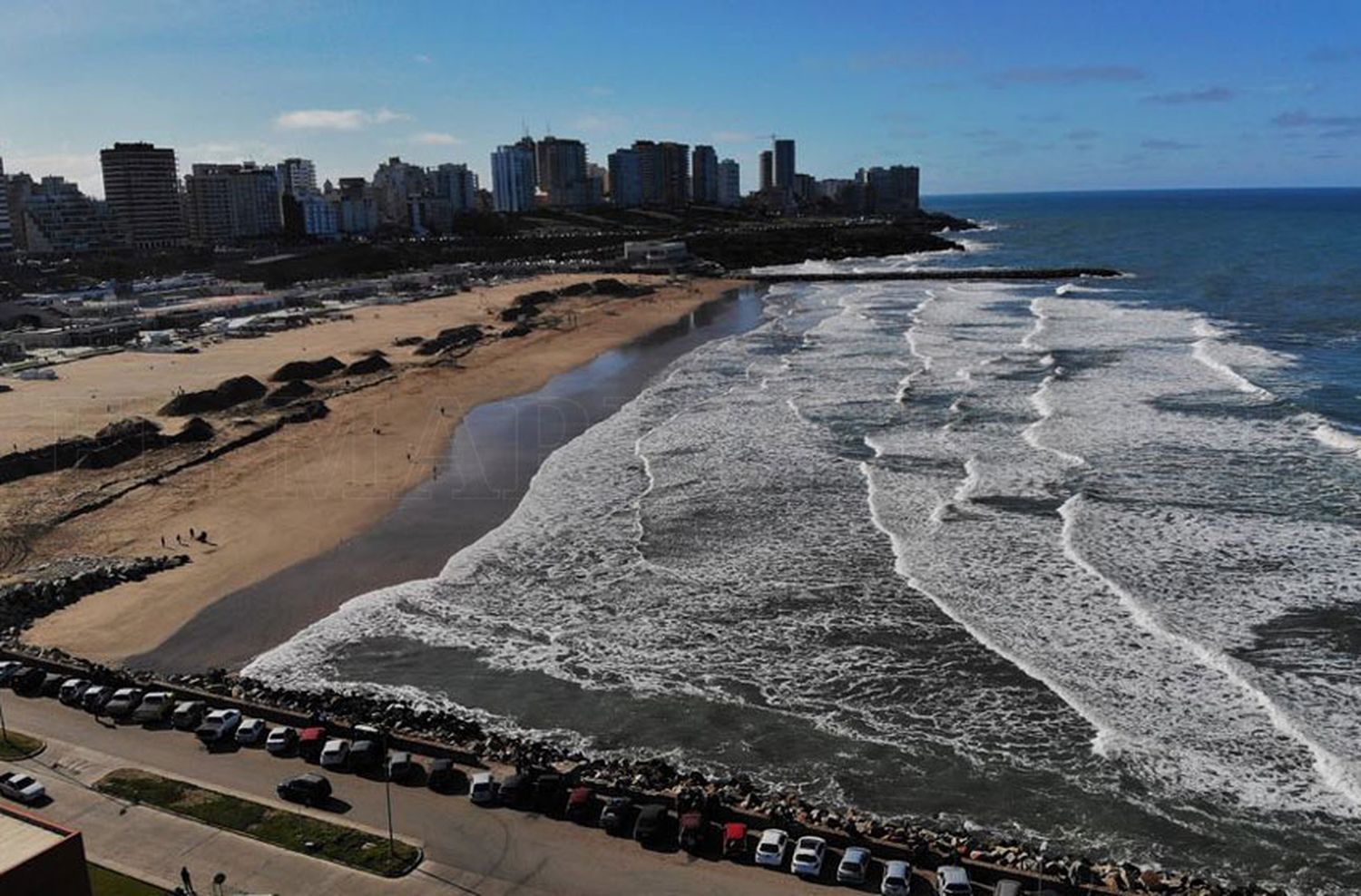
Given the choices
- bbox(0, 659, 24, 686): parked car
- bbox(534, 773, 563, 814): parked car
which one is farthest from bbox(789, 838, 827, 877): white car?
bbox(0, 659, 24, 686): parked car

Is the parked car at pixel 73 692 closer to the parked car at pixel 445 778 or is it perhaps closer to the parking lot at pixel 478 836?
the parking lot at pixel 478 836

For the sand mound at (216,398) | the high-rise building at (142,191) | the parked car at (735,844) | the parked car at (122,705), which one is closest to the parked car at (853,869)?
the parked car at (735,844)

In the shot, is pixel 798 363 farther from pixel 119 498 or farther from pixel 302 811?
pixel 302 811

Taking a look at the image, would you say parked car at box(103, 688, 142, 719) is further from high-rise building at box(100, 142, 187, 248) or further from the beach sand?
high-rise building at box(100, 142, 187, 248)

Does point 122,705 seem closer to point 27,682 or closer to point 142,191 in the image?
point 27,682

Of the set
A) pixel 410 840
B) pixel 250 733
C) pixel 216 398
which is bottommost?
pixel 410 840

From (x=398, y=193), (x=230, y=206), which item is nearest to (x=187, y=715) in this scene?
(x=230, y=206)
